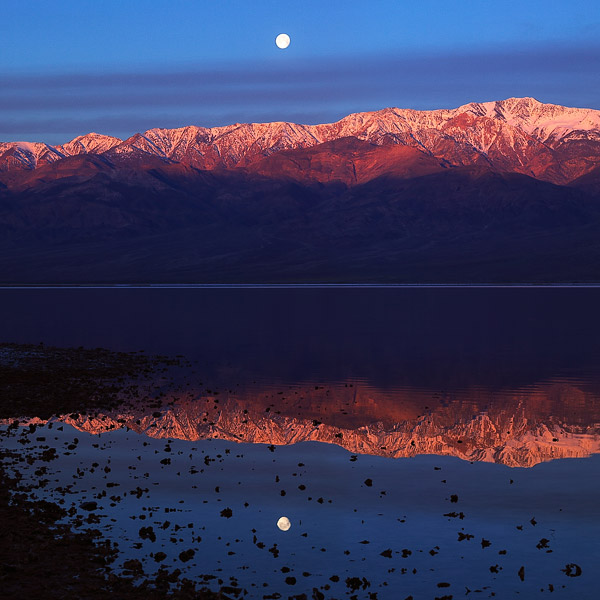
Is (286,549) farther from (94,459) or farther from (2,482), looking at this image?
(94,459)

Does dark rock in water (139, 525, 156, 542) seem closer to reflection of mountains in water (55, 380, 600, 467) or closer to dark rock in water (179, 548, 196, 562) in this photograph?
dark rock in water (179, 548, 196, 562)

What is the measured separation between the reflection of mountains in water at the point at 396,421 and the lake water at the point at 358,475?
0.10 meters

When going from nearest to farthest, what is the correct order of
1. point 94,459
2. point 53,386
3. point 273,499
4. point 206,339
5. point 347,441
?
point 273,499 < point 94,459 < point 347,441 < point 53,386 < point 206,339

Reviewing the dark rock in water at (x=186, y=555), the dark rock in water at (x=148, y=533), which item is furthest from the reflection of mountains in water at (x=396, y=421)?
the dark rock in water at (x=186, y=555)

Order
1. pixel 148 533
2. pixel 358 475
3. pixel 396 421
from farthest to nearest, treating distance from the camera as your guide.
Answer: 1. pixel 396 421
2. pixel 358 475
3. pixel 148 533

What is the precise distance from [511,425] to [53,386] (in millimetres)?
20391

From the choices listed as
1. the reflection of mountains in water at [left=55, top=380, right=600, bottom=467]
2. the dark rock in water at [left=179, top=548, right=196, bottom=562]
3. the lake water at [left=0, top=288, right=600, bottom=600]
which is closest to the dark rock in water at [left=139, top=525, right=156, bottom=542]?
the lake water at [left=0, top=288, right=600, bottom=600]

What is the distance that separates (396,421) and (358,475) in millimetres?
8965

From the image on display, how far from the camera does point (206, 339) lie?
72.7 m

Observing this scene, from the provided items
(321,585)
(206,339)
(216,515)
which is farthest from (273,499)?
(206,339)

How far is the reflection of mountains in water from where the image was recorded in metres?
27.8

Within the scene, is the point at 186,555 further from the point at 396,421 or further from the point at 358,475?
the point at 396,421

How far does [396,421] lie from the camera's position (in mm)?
32406

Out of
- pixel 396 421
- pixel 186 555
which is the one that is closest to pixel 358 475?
pixel 186 555
